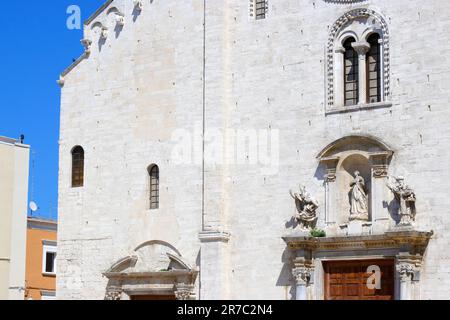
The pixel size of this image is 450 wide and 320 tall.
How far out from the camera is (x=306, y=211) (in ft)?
91.2

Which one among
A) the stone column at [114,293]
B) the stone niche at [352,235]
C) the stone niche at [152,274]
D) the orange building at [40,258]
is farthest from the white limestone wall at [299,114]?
the orange building at [40,258]

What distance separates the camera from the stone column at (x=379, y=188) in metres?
26.8

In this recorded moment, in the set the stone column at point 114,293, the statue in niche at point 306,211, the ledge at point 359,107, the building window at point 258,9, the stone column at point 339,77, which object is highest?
the building window at point 258,9

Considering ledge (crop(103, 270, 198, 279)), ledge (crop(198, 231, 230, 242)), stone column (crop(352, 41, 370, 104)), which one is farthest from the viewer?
ledge (crop(103, 270, 198, 279))

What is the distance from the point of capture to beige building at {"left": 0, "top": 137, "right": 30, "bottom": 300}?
34156 millimetres

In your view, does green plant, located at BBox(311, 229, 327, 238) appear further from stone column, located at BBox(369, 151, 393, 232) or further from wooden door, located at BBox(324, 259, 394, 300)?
stone column, located at BBox(369, 151, 393, 232)

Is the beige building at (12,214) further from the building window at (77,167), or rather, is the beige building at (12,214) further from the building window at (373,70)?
the building window at (373,70)

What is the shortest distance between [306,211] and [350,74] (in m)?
3.82

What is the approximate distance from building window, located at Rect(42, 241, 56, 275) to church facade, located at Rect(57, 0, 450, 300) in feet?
38.4

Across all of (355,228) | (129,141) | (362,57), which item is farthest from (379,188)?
(129,141)

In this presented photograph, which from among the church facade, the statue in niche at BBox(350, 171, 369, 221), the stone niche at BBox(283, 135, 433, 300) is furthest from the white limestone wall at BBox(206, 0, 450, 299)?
the statue in niche at BBox(350, 171, 369, 221)

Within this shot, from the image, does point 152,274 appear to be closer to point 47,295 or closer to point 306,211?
point 306,211

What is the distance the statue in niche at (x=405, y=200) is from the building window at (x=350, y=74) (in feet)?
9.32
